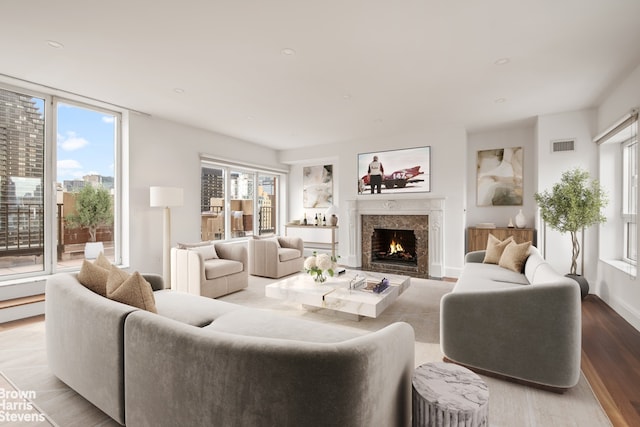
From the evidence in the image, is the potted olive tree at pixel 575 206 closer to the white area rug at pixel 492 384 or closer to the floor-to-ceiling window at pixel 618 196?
the floor-to-ceiling window at pixel 618 196

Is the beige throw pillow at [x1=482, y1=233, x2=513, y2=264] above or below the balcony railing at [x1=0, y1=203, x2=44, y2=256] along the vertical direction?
below

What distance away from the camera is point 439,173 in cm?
555

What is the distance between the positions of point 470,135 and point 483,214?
59.8 inches

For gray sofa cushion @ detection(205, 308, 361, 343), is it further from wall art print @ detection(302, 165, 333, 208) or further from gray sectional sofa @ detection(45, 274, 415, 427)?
wall art print @ detection(302, 165, 333, 208)

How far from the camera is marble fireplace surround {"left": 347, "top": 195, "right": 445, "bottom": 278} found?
5.46 m

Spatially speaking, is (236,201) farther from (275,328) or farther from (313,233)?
(275,328)

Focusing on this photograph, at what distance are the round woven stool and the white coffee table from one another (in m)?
1.26

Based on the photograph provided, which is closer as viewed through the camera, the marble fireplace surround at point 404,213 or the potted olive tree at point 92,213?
the potted olive tree at point 92,213

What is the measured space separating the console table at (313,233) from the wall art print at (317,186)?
559 mm

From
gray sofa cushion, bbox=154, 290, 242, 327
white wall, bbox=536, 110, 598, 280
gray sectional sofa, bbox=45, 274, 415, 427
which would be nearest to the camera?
gray sectional sofa, bbox=45, 274, 415, 427

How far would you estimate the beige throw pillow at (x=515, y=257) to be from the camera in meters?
3.50

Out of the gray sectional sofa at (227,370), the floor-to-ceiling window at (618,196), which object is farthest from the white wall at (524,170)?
the gray sectional sofa at (227,370)

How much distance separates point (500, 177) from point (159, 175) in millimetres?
5889

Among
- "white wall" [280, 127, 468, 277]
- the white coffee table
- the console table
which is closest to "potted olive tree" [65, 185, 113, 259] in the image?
the white coffee table
